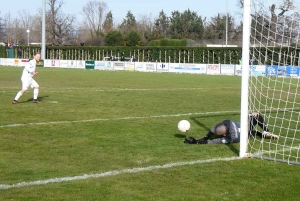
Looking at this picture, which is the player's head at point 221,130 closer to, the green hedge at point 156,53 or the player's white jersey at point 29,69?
the player's white jersey at point 29,69

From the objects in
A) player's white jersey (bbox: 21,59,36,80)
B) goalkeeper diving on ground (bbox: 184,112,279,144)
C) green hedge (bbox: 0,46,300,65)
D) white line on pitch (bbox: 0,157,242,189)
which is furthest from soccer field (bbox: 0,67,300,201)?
green hedge (bbox: 0,46,300,65)

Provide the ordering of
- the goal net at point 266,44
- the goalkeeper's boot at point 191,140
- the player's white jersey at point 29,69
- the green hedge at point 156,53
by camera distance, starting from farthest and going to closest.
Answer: the green hedge at point 156,53 → the player's white jersey at point 29,69 → the goalkeeper's boot at point 191,140 → the goal net at point 266,44

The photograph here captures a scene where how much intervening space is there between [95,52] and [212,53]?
20.2 m

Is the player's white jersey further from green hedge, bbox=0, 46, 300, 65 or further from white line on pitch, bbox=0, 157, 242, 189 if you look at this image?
green hedge, bbox=0, 46, 300, 65

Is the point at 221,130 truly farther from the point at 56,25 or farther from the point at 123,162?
the point at 56,25

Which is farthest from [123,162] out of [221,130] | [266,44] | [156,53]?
[156,53]

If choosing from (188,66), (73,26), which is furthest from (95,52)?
(73,26)

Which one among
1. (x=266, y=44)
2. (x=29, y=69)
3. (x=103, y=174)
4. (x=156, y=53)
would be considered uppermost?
(x=156, y=53)

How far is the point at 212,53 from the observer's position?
55312 mm

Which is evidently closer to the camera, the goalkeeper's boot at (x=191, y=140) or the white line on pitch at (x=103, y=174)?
the white line on pitch at (x=103, y=174)

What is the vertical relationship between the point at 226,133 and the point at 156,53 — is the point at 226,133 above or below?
below

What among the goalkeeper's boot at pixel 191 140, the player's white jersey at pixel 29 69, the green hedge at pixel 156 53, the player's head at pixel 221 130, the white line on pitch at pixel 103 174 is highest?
the green hedge at pixel 156 53

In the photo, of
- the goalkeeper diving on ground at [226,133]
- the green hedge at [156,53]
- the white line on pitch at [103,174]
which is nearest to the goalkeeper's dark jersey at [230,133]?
the goalkeeper diving on ground at [226,133]

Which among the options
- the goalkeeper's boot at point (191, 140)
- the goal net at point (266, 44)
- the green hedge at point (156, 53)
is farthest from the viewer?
the green hedge at point (156, 53)
